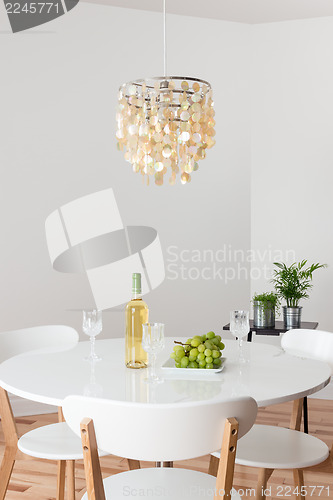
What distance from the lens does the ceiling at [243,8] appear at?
4.16 metres

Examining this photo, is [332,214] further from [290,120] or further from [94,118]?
[94,118]

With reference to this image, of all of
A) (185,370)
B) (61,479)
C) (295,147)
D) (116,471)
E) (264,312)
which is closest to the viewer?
(185,370)

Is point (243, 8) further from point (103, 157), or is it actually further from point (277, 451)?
point (277, 451)

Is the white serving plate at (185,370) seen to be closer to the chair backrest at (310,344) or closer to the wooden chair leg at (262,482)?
the wooden chair leg at (262,482)

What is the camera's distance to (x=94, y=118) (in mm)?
4215

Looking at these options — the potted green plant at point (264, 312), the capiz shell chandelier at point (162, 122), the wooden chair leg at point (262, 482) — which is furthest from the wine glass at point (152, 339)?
the potted green plant at point (264, 312)

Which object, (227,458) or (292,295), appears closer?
(227,458)

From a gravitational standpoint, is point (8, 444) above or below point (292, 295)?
below

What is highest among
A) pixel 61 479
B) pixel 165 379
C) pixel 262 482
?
pixel 165 379

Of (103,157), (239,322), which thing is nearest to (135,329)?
(239,322)

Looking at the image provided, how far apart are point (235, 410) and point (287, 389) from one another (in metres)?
0.36

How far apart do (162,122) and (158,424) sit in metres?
1.25

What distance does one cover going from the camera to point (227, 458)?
1562 mm

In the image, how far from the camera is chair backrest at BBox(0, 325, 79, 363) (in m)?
2.71
